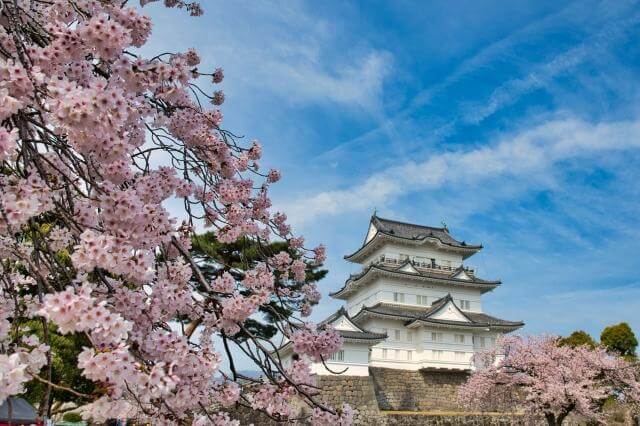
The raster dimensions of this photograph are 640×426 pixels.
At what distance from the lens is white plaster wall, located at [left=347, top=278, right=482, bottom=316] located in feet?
87.1

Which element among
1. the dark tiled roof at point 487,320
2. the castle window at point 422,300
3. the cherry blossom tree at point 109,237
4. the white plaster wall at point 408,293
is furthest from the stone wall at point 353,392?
the cherry blossom tree at point 109,237

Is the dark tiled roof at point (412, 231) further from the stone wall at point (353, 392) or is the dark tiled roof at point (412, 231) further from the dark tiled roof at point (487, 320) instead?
the stone wall at point (353, 392)

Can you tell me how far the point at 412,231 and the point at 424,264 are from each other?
2322 millimetres

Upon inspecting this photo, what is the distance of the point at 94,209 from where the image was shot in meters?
2.58

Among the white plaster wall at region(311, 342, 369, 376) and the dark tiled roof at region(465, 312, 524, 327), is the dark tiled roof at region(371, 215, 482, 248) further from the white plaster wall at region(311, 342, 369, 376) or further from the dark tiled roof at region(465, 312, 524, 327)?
the white plaster wall at region(311, 342, 369, 376)

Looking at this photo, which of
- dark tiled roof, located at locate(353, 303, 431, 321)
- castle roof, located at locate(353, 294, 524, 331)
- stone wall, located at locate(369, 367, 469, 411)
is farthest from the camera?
dark tiled roof, located at locate(353, 303, 431, 321)

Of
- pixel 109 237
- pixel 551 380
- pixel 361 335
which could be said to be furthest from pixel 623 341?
pixel 109 237

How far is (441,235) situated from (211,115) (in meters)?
27.7

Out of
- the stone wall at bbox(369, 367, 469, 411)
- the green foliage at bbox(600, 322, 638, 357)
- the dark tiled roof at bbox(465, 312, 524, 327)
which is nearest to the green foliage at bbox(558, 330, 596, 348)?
the green foliage at bbox(600, 322, 638, 357)

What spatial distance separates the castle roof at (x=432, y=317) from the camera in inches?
969

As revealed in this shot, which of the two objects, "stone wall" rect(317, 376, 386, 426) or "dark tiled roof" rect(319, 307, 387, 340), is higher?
"dark tiled roof" rect(319, 307, 387, 340)

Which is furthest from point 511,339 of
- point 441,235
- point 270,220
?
point 270,220

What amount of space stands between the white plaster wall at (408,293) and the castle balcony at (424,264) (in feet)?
4.05

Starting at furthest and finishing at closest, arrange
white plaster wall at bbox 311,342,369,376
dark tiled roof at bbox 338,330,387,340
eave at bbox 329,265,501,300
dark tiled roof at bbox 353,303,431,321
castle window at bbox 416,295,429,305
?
castle window at bbox 416,295,429,305, eave at bbox 329,265,501,300, dark tiled roof at bbox 353,303,431,321, dark tiled roof at bbox 338,330,387,340, white plaster wall at bbox 311,342,369,376
